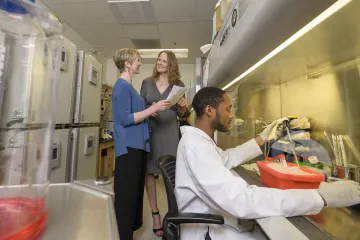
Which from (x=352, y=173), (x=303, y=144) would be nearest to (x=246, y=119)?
(x=303, y=144)

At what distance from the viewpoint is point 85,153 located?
236 cm

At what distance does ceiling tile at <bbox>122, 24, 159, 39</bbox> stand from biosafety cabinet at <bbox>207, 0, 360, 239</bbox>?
7.35 ft

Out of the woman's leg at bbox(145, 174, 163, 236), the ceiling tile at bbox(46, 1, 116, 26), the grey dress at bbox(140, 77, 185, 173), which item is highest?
the ceiling tile at bbox(46, 1, 116, 26)

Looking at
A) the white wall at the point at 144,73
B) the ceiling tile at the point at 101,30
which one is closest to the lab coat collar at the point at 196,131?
the ceiling tile at the point at 101,30

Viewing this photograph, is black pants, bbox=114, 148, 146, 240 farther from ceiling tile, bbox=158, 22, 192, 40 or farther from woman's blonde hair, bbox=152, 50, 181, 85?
ceiling tile, bbox=158, 22, 192, 40

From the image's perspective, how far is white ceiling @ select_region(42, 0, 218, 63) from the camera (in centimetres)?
285

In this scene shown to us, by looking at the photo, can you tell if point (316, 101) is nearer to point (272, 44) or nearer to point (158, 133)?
point (272, 44)

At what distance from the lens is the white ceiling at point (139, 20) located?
285 cm

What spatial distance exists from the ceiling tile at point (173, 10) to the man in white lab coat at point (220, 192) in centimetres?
224

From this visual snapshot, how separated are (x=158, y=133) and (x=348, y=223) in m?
1.36

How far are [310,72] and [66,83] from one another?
2.14m

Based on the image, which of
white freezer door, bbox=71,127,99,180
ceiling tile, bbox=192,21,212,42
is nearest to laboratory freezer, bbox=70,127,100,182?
white freezer door, bbox=71,127,99,180

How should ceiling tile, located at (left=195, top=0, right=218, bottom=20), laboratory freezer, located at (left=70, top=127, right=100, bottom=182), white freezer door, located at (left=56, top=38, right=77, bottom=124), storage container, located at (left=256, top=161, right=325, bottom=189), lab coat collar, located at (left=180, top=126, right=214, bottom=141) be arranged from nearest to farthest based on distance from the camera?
storage container, located at (left=256, top=161, right=325, bottom=189) < lab coat collar, located at (left=180, top=126, right=214, bottom=141) < white freezer door, located at (left=56, top=38, right=77, bottom=124) < laboratory freezer, located at (left=70, top=127, right=100, bottom=182) < ceiling tile, located at (left=195, top=0, right=218, bottom=20)

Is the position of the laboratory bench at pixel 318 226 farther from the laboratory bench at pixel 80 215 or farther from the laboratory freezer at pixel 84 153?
the laboratory freezer at pixel 84 153
